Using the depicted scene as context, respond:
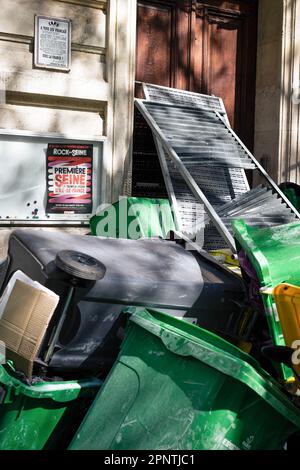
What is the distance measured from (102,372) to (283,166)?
458cm

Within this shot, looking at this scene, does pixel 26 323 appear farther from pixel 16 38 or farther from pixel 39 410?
pixel 16 38

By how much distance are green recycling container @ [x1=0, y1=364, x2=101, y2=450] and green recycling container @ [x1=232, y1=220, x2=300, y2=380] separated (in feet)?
2.78

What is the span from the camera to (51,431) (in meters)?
2.80

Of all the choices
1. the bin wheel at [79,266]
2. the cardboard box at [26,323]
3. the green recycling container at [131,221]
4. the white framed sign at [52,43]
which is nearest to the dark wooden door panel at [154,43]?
the white framed sign at [52,43]

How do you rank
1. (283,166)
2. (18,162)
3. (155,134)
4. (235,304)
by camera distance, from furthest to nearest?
(283,166) < (155,134) < (18,162) < (235,304)

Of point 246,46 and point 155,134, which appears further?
point 246,46

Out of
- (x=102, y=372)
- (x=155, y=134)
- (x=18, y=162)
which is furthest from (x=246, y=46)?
(x=102, y=372)

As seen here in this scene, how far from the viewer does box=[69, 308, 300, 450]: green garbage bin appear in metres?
2.33

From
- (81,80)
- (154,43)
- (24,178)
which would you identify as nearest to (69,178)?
(24,178)

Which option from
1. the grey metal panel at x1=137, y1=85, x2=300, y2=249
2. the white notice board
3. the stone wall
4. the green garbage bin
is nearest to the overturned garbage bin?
the green garbage bin

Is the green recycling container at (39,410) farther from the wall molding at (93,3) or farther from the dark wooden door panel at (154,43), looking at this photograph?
the dark wooden door panel at (154,43)

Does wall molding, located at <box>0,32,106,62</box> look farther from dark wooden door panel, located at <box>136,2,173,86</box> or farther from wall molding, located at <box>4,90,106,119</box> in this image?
dark wooden door panel, located at <box>136,2,173,86</box>

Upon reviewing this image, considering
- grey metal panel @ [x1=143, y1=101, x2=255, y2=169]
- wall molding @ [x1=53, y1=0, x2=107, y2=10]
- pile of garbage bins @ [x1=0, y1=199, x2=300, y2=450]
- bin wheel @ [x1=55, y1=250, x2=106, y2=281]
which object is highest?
wall molding @ [x1=53, y1=0, x2=107, y2=10]
